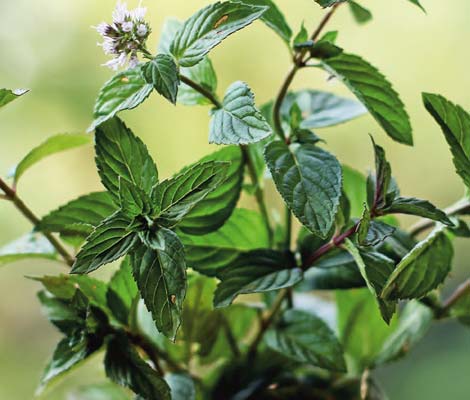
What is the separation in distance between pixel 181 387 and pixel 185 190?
0.18 m

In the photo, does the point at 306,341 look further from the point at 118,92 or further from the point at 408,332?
the point at 118,92

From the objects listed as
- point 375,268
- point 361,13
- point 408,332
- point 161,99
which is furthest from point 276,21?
point 161,99

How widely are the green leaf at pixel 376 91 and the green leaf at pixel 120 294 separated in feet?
0.68

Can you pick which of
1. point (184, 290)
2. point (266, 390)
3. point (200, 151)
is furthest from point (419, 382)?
point (184, 290)

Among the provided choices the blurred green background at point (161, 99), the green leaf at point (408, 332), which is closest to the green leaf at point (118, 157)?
the green leaf at point (408, 332)

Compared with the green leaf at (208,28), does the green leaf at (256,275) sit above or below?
below

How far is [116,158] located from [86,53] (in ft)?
3.06

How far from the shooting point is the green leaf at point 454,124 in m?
0.45

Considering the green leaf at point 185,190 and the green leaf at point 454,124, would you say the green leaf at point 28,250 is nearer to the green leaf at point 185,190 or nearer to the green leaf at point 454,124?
the green leaf at point 185,190

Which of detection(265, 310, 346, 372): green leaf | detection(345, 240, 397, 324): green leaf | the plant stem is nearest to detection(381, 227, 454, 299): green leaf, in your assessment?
detection(345, 240, 397, 324): green leaf

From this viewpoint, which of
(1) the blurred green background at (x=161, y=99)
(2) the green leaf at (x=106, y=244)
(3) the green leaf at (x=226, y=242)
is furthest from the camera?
(1) the blurred green background at (x=161, y=99)

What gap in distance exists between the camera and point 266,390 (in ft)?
1.90

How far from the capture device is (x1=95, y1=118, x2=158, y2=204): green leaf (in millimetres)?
453

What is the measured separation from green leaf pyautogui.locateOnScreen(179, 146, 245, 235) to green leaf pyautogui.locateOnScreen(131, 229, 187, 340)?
0.07 meters
